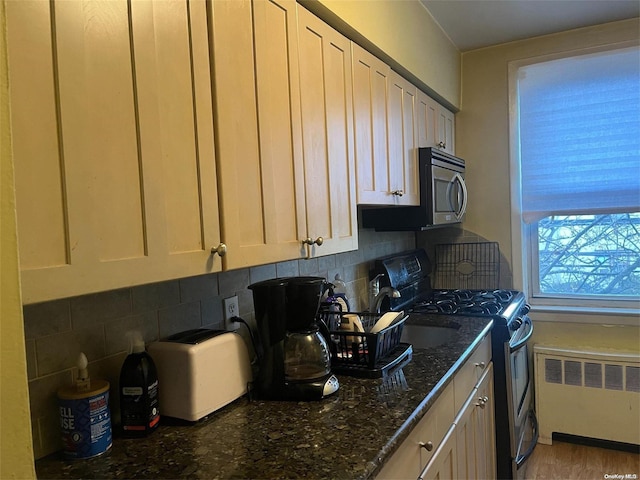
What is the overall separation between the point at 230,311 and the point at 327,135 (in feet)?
2.20

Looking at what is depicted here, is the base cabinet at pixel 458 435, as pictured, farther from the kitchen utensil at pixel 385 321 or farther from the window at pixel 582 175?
the window at pixel 582 175

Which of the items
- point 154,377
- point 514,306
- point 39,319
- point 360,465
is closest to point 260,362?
point 154,377

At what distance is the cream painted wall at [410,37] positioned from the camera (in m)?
1.75

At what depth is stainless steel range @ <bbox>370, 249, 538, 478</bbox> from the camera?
2.29 m

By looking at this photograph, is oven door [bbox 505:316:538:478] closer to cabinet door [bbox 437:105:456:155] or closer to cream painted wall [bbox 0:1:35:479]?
cabinet door [bbox 437:105:456:155]

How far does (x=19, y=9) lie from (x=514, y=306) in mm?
2526

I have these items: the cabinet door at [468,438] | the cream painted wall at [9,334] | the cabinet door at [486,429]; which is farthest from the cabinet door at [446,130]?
the cream painted wall at [9,334]

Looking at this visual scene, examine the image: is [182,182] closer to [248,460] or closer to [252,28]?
[252,28]

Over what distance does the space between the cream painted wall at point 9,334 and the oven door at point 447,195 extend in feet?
6.98

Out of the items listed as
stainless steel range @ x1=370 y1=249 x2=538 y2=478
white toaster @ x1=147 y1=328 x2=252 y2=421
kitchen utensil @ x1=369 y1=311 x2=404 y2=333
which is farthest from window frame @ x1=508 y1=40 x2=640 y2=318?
white toaster @ x1=147 y1=328 x2=252 y2=421

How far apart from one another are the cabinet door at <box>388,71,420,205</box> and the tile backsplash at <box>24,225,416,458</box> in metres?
0.84

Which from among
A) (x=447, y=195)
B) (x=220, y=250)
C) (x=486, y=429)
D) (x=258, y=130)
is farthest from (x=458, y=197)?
(x=220, y=250)

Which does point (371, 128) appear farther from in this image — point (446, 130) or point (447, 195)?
point (446, 130)

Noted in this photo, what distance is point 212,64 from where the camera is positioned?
41.9 inches
